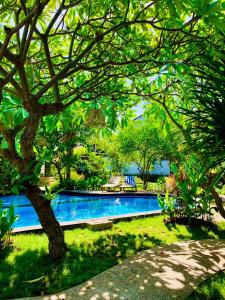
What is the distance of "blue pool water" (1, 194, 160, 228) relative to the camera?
48.8ft

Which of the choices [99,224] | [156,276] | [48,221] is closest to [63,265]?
[48,221]

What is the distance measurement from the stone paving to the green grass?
10cm

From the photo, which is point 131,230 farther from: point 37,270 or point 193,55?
point 193,55

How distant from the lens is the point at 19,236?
7.55m

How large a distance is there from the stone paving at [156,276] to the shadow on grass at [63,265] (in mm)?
280

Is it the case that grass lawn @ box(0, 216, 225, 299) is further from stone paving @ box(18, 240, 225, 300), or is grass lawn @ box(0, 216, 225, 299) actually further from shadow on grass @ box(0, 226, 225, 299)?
stone paving @ box(18, 240, 225, 300)

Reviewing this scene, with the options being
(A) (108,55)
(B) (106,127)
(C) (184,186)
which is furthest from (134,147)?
(A) (108,55)

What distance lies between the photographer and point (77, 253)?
6.17 meters

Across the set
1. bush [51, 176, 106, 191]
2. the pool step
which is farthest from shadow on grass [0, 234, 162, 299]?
bush [51, 176, 106, 191]

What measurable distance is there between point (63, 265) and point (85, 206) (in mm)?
12045

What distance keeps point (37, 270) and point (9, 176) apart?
1.75 m

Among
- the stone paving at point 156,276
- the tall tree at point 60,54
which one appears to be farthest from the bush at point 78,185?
the tall tree at point 60,54

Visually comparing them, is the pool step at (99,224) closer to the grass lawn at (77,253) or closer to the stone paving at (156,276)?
the grass lawn at (77,253)

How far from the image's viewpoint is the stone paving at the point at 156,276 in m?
4.31
